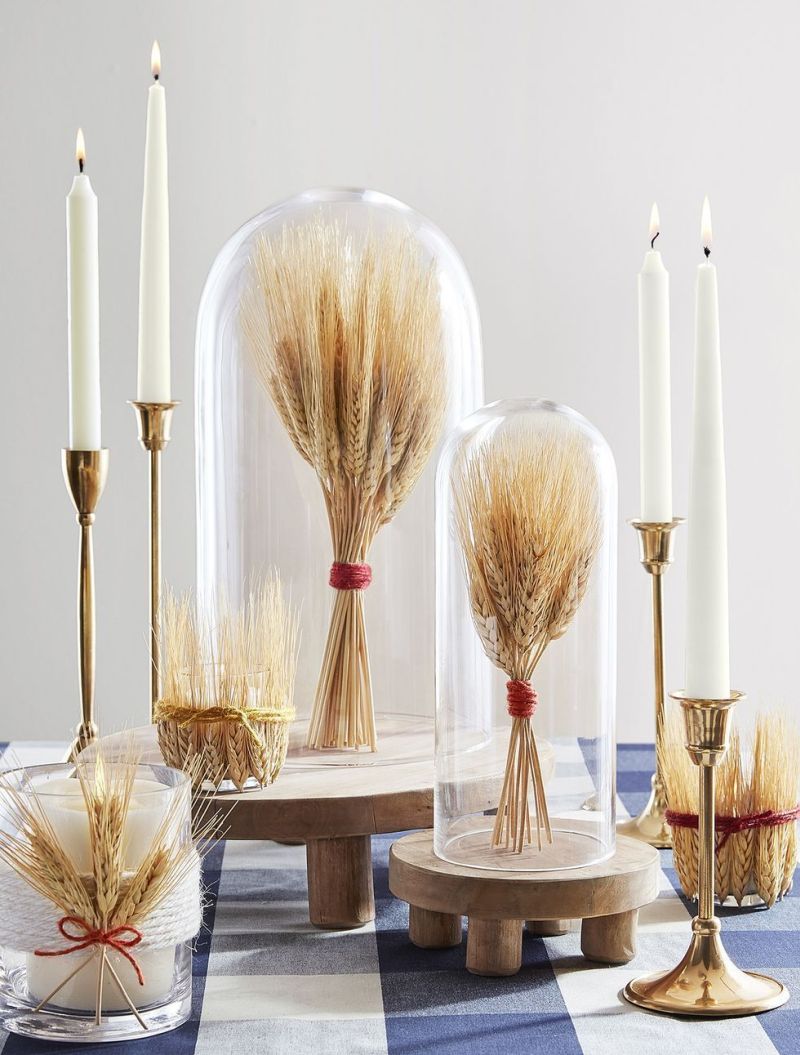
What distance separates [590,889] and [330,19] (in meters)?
1.37

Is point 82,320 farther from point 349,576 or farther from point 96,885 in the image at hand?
point 96,885

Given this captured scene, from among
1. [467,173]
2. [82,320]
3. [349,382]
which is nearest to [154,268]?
[82,320]

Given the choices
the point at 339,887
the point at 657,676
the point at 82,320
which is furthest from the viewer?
the point at 657,676

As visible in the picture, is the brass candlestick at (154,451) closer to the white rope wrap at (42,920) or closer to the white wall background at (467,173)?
the white rope wrap at (42,920)

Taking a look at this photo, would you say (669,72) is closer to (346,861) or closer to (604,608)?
(604,608)

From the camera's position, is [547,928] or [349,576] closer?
[547,928]

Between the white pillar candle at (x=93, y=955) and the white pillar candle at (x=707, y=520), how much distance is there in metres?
0.30

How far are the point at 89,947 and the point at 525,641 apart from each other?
0.31 meters

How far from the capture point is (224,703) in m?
0.89

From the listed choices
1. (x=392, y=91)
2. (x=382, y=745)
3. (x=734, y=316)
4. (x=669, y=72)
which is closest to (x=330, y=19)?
(x=392, y=91)

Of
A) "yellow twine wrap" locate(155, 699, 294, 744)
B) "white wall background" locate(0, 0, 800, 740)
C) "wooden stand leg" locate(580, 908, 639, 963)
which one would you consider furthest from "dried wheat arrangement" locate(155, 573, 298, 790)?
"white wall background" locate(0, 0, 800, 740)

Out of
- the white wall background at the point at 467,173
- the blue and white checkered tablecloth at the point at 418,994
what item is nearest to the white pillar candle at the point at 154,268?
the blue and white checkered tablecloth at the point at 418,994

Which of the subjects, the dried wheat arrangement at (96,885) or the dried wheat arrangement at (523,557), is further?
the dried wheat arrangement at (523,557)

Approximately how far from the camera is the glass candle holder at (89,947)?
0.72 m
